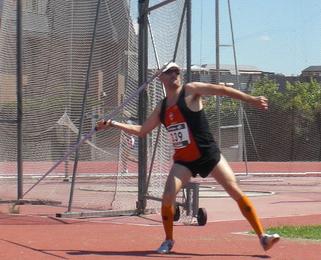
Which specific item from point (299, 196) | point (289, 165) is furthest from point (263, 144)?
point (299, 196)

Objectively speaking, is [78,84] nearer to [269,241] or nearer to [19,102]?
[19,102]

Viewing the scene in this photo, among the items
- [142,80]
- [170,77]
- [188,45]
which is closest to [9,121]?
[142,80]

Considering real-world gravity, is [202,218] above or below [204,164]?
below

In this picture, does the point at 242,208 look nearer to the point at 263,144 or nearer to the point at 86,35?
the point at 86,35

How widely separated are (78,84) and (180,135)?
6.70m

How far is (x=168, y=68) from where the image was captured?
31.7 ft

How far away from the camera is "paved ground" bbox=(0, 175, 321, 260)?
31.3 feet

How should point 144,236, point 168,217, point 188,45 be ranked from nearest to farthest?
point 168,217, point 144,236, point 188,45

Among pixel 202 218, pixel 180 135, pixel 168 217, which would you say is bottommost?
pixel 202 218

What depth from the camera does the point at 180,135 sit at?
957 centimetres

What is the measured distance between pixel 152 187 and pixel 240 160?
58.3ft

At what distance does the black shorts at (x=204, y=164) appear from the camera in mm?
9516

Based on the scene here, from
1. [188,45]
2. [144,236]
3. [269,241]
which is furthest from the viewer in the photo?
[188,45]

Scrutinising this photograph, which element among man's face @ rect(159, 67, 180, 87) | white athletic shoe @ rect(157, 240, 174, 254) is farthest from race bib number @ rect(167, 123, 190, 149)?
white athletic shoe @ rect(157, 240, 174, 254)
